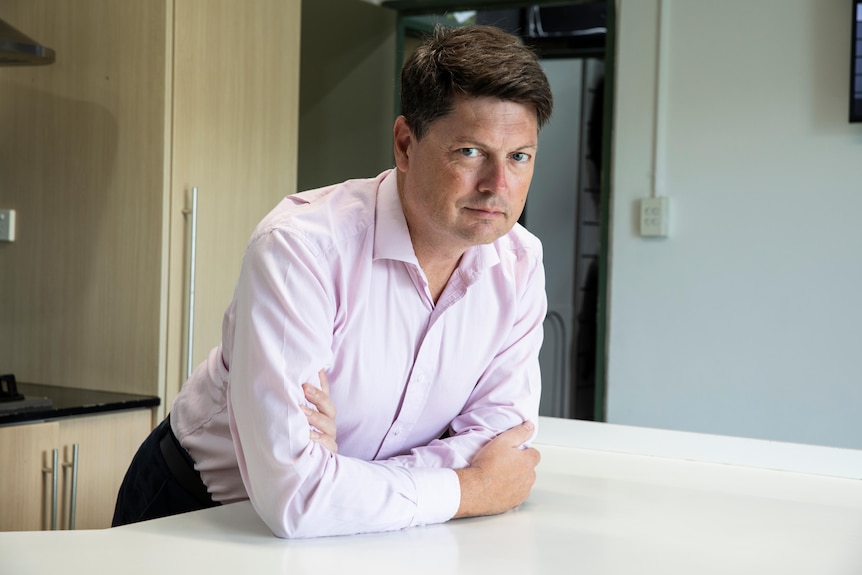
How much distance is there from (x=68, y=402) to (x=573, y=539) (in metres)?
1.94

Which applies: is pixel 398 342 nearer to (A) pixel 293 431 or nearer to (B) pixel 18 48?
(A) pixel 293 431

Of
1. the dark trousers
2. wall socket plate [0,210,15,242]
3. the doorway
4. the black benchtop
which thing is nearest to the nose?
the dark trousers

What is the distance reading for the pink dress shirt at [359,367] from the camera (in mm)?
1137

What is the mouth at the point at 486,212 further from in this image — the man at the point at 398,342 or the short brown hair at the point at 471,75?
the short brown hair at the point at 471,75

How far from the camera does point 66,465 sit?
8.38 ft

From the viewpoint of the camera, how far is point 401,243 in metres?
1.32

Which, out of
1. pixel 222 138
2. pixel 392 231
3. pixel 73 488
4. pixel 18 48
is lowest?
pixel 73 488

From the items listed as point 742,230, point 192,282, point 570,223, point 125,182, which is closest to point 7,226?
point 125,182

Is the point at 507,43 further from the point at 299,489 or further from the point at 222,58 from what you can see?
the point at 222,58

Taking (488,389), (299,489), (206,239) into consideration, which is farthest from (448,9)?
(299,489)

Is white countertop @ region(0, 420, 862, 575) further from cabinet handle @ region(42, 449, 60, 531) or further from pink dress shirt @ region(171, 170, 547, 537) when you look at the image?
cabinet handle @ region(42, 449, 60, 531)

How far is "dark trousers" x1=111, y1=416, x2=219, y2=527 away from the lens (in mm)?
1455

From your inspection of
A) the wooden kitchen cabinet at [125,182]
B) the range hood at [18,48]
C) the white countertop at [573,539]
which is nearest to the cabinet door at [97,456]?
the wooden kitchen cabinet at [125,182]

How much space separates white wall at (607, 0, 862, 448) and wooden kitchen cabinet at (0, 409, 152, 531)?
1798 millimetres
